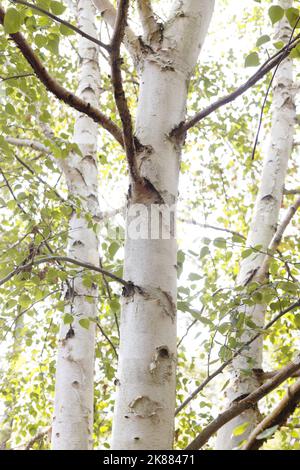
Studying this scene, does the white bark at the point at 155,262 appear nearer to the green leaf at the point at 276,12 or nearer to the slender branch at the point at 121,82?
the slender branch at the point at 121,82

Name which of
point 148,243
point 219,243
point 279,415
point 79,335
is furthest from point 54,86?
point 79,335

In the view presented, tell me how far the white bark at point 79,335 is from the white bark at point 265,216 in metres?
0.65

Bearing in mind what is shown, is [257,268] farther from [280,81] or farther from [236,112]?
[236,112]

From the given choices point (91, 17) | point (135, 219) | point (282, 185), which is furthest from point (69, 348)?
point (91, 17)

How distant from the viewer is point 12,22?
3.90ft

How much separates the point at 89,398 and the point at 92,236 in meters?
0.85

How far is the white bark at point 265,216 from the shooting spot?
6.05ft

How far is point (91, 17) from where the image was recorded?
10.9ft

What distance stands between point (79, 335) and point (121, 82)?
140 centimetres

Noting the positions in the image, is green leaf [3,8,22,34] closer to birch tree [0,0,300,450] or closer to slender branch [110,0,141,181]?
birch tree [0,0,300,450]

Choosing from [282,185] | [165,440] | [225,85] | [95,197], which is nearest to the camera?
[165,440]

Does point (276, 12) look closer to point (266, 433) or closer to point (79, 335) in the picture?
point (266, 433)

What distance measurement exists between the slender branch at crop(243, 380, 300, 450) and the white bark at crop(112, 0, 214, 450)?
1.36ft

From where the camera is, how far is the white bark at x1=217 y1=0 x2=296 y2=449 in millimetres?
1845
